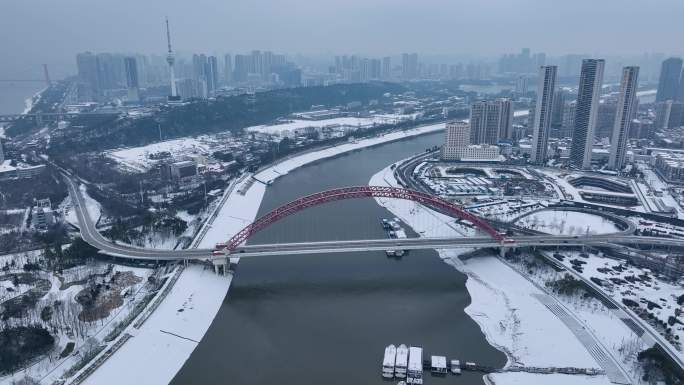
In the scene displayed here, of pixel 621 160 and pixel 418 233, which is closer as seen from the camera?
pixel 418 233

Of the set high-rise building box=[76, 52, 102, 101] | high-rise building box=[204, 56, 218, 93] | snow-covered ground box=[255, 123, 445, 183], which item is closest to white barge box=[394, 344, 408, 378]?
snow-covered ground box=[255, 123, 445, 183]

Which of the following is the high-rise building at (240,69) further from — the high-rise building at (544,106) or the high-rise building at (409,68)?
the high-rise building at (544,106)

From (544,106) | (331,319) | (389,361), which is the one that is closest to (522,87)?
(544,106)

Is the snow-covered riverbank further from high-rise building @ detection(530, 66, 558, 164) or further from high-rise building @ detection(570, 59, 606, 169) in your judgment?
high-rise building @ detection(570, 59, 606, 169)

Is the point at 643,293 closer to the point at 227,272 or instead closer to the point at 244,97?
the point at 227,272

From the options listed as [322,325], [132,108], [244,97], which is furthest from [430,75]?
[322,325]

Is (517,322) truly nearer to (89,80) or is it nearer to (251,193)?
(251,193)
